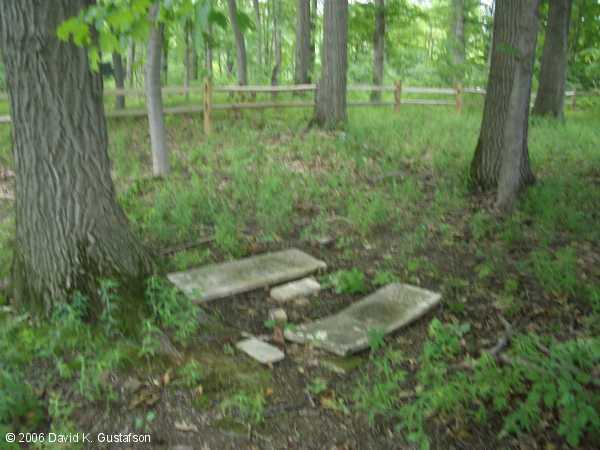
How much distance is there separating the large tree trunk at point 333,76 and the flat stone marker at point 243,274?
670 cm

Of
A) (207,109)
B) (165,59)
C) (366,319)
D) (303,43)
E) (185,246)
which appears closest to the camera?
(366,319)

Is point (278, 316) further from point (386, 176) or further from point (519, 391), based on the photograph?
point (386, 176)

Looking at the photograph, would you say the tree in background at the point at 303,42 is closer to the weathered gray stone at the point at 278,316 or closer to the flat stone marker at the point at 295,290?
the flat stone marker at the point at 295,290

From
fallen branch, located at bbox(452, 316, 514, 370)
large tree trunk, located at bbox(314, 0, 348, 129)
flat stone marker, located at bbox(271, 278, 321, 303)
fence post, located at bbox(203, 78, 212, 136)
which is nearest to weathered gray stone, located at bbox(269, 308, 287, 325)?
flat stone marker, located at bbox(271, 278, 321, 303)

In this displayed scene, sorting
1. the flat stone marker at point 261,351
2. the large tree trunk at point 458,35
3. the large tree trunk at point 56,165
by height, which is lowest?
the flat stone marker at point 261,351

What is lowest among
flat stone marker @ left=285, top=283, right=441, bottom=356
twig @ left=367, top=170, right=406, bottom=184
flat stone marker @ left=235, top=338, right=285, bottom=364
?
flat stone marker @ left=235, top=338, right=285, bottom=364

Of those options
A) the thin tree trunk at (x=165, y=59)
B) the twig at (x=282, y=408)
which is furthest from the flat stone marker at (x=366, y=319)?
the thin tree trunk at (x=165, y=59)

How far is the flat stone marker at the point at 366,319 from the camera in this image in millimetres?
4422

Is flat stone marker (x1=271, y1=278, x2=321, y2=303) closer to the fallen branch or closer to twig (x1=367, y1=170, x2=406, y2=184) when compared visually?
the fallen branch

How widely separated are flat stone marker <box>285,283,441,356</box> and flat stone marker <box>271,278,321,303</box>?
0.58m

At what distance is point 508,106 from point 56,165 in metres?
6.25

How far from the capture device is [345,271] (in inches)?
229

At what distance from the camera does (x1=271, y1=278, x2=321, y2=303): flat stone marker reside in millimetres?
5362

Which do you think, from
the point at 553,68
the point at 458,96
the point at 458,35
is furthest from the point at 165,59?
the point at 553,68
